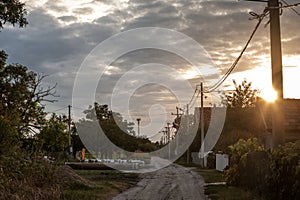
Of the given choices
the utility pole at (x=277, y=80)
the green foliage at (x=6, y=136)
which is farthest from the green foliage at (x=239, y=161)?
the green foliage at (x=6, y=136)

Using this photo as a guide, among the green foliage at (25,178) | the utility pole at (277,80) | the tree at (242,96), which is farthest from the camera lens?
the tree at (242,96)

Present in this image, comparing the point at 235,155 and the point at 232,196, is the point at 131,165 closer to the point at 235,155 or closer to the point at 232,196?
the point at 235,155

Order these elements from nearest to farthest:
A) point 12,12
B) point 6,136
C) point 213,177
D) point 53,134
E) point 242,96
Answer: point 12,12
point 6,136
point 53,134
point 213,177
point 242,96

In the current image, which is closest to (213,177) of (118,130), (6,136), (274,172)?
(274,172)

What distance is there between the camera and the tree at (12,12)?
1481cm

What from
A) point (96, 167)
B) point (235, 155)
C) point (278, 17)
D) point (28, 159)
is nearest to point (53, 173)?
point (28, 159)

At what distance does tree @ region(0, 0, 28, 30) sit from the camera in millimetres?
14812

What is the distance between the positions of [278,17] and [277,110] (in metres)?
3.09

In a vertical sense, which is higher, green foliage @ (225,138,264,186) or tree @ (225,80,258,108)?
tree @ (225,80,258,108)

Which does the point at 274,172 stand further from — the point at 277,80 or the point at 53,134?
the point at 53,134

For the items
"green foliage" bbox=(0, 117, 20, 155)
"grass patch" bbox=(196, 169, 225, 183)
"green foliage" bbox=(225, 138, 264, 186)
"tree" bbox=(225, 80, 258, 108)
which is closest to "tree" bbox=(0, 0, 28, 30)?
"green foliage" bbox=(0, 117, 20, 155)

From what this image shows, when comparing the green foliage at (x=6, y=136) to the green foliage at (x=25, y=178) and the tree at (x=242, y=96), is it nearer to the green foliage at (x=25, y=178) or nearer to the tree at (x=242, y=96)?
the green foliage at (x=25, y=178)

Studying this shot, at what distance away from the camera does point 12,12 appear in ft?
48.6

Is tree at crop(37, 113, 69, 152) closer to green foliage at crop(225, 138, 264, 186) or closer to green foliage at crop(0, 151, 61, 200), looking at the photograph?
green foliage at crop(225, 138, 264, 186)
